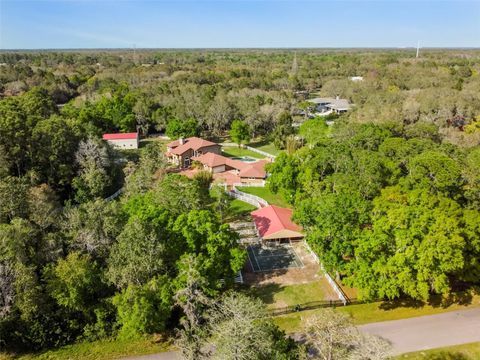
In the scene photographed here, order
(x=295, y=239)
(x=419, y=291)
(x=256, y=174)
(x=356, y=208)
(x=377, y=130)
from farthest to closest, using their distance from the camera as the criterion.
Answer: (x=256, y=174), (x=377, y=130), (x=295, y=239), (x=356, y=208), (x=419, y=291)

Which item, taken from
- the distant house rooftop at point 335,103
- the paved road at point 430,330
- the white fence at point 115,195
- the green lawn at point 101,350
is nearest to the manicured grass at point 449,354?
the paved road at point 430,330

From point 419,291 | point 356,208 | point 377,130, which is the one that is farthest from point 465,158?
point 419,291

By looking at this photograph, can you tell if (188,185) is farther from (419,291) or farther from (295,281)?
(419,291)

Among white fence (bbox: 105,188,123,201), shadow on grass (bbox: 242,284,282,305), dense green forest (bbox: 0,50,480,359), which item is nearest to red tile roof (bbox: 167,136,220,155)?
dense green forest (bbox: 0,50,480,359)

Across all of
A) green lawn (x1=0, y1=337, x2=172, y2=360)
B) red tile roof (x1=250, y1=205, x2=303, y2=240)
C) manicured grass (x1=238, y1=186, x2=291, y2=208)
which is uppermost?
red tile roof (x1=250, y1=205, x2=303, y2=240)

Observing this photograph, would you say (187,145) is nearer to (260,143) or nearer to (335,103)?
(260,143)

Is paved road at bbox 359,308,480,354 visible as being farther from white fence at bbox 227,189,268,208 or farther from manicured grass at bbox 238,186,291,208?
white fence at bbox 227,189,268,208
